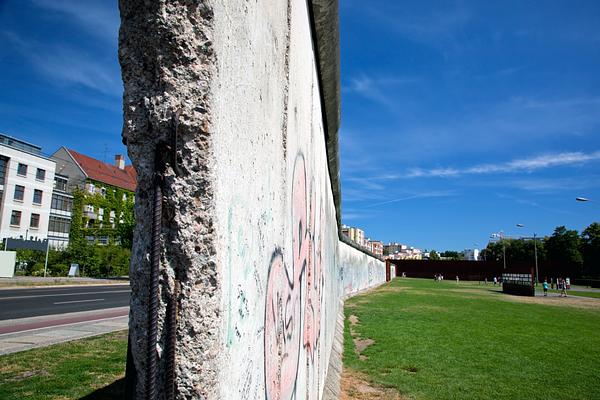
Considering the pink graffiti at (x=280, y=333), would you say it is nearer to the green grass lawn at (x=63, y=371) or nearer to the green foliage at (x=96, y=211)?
the green grass lawn at (x=63, y=371)

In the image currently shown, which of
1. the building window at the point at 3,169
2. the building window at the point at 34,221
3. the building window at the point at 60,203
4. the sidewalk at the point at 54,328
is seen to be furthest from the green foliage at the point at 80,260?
the sidewalk at the point at 54,328

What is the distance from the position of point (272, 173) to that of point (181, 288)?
0.86 metres

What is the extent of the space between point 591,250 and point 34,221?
267 feet

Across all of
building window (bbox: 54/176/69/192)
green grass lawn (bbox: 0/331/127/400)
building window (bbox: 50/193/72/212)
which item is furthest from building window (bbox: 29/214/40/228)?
green grass lawn (bbox: 0/331/127/400)

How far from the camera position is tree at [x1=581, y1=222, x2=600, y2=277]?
212 ft

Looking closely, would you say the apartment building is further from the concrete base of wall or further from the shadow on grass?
the shadow on grass

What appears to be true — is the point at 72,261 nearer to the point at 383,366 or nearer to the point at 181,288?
the point at 383,366

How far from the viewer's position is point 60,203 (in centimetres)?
5034

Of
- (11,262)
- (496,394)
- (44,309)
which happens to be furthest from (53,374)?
(11,262)

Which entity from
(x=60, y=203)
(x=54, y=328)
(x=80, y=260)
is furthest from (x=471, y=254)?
(x=54, y=328)

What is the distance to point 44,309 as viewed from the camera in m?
13.4

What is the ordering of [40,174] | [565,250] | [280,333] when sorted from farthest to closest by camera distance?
[565,250]
[40,174]
[280,333]

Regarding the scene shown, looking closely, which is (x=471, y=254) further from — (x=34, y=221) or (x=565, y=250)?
(x=34, y=221)

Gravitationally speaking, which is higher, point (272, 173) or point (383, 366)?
point (272, 173)
